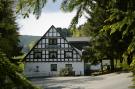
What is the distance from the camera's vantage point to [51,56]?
6166 centimetres

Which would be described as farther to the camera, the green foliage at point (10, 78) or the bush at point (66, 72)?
the bush at point (66, 72)

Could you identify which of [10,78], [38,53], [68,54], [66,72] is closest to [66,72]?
[66,72]

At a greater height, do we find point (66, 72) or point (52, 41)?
point (52, 41)

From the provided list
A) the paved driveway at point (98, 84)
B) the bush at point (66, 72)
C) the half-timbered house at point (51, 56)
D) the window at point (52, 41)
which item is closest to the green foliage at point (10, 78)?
the paved driveway at point (98, 84)

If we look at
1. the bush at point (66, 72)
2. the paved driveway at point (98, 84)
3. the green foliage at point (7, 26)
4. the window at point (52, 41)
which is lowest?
the paved driveway at point (98, 84)

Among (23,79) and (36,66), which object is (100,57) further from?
(23,79)

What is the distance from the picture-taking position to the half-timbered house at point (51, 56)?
198 feet

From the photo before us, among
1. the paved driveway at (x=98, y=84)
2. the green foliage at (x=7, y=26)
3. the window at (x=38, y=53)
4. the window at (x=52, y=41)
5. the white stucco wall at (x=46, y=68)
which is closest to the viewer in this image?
the green foliage at (x=7, y=26)

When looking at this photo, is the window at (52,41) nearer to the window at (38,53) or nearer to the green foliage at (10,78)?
the window at (38,53)

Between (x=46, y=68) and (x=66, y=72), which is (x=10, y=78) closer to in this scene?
(x=66, y=72)

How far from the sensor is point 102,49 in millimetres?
47062

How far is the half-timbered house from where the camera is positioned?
60281mm

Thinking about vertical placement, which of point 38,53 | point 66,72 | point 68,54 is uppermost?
point 38,53

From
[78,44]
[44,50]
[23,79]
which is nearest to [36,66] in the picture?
[44,50]
